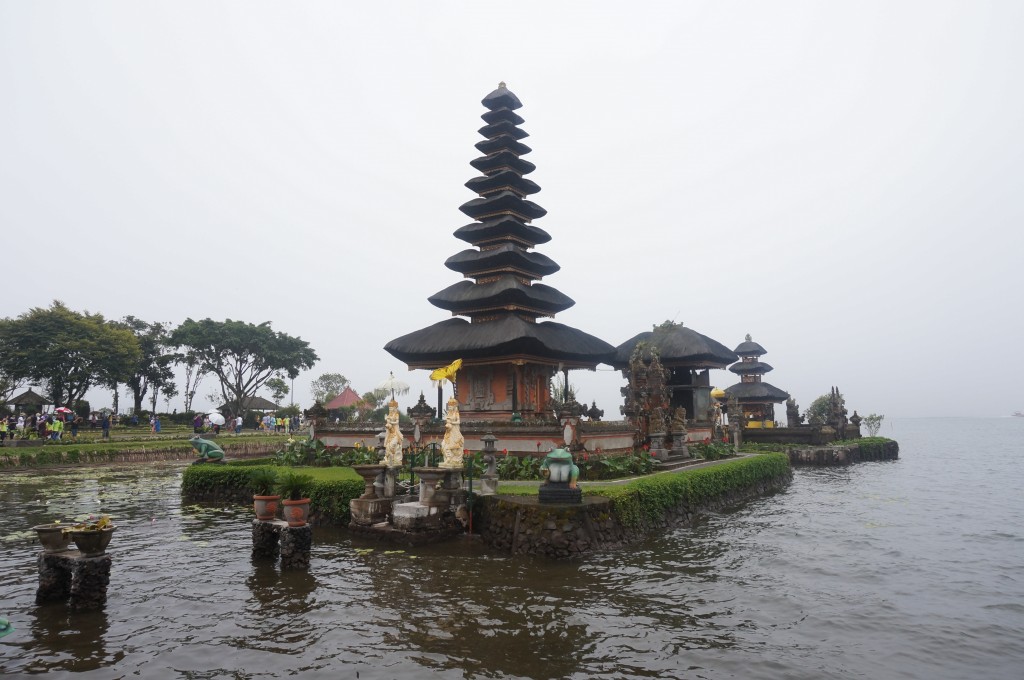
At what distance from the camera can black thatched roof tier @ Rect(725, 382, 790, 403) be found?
172 ft

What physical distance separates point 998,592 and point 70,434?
50882mm

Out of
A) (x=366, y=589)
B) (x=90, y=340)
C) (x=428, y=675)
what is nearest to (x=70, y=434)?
(x=90, y=340)

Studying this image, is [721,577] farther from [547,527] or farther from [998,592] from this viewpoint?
[998,592]

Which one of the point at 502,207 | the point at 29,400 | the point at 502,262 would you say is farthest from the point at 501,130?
the point at 29,400

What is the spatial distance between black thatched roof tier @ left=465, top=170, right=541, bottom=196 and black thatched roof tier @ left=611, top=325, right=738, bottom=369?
1137cm

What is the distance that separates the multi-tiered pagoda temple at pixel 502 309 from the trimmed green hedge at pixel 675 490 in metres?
9.23

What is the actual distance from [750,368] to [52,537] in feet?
174

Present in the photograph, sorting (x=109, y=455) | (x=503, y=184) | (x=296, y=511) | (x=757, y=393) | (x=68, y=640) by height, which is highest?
(x=503, y=184)

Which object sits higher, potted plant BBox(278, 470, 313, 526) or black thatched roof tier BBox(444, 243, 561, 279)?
black thatched roof tier BBox(444, 243, 561, 279)

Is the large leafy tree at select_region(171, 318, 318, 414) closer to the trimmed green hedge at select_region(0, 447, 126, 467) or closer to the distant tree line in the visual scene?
the distant tree line

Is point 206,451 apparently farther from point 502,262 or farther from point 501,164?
point 501,164

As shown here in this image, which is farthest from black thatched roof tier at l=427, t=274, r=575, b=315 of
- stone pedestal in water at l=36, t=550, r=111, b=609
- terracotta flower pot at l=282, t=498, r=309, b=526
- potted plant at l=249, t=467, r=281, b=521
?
stone pedestal in water at l=36, t=550, r=111, b=609

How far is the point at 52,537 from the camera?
386 inches

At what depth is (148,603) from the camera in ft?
33.1
